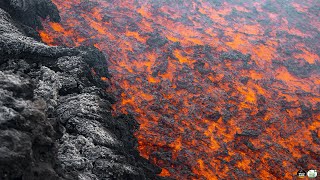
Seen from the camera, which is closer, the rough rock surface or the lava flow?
the rough rock surface

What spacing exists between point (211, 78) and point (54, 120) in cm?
1077

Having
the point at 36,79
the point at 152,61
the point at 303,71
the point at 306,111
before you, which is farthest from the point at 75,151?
the point at 303,71

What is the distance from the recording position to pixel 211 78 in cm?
1587

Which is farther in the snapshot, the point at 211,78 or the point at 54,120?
the point at 211,78

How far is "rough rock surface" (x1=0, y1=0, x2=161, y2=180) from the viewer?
5.43m

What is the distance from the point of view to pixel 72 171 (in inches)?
264

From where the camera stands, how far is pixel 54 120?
723cm

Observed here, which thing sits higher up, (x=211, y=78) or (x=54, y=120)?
(x=54, y=120)

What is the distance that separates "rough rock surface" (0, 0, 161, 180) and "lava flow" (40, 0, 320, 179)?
2027 mm

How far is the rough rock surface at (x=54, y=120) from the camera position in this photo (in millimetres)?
5430

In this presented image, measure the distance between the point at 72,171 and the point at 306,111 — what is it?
13.4 m

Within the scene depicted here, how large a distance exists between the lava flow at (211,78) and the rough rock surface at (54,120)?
6.65 feet

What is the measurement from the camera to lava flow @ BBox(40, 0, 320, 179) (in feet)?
39.0

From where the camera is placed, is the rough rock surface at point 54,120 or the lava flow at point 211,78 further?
the lava flow at point 211,78
